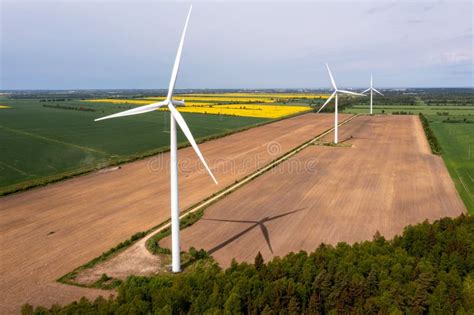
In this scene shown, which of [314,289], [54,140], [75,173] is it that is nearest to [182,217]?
[314,289]

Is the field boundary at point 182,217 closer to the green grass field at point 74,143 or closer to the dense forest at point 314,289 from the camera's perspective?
the dense forest at point 314,289

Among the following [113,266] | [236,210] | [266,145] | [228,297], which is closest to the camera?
[228,297]

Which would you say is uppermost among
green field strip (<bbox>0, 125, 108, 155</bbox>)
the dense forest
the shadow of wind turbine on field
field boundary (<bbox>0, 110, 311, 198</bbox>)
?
green field strip (<bbox>0, 125, 108, 155</bbox>)

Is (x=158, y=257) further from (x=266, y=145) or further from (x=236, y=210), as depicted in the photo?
(x=266, y=145)

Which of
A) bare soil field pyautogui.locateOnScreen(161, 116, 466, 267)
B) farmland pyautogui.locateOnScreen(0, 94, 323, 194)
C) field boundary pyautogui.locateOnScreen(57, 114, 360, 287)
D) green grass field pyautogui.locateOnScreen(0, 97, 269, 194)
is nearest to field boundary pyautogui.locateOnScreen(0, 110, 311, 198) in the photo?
farmland pyautogui.locateOnScreen(0, 94, 323, 194)

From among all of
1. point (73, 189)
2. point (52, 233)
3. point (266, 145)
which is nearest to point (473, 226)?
point (52, 233)

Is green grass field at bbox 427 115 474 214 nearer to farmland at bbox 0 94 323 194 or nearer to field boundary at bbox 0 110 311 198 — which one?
field boundary at bbox 0 110 311 198

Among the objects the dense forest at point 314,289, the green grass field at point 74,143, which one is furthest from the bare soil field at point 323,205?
the green grass field at point 74,143
